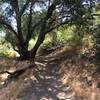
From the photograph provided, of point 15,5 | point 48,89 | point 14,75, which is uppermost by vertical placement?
point 15,5

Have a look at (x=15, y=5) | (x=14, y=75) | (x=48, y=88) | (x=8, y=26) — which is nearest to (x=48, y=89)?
(x=48, y=88)

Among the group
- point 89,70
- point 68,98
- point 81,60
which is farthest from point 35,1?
point 68,98

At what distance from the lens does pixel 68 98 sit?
38.1 feet

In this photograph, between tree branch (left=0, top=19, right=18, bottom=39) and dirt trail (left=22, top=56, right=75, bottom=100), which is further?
tree branch (left=0, top=19, right=18, bottom=39)

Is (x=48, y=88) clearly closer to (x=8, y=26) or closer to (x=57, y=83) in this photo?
(x=57, y=83)

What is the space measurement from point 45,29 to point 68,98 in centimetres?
654

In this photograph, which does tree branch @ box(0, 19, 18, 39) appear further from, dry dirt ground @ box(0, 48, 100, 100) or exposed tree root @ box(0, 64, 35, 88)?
exposed tree root @ box(0, 64, 35, 88)

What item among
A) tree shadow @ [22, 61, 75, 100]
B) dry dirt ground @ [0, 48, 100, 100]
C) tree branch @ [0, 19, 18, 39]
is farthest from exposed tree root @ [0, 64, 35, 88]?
tree branch @ [0, 19, 18, 39]

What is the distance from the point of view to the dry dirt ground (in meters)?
11.9

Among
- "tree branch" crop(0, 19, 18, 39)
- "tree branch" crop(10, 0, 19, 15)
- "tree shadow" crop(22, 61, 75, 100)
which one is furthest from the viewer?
"tree branch" crop(0, 19, 18, 39)

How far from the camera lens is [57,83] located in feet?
45.2

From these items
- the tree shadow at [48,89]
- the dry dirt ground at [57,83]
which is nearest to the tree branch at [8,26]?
the dry dirt ground at [57,83]

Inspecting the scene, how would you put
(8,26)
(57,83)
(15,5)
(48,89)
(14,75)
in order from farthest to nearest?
(8,26)
(15,5)
(14,75)
(57,83)
(48,89)

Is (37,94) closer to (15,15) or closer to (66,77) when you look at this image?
(66,77)
